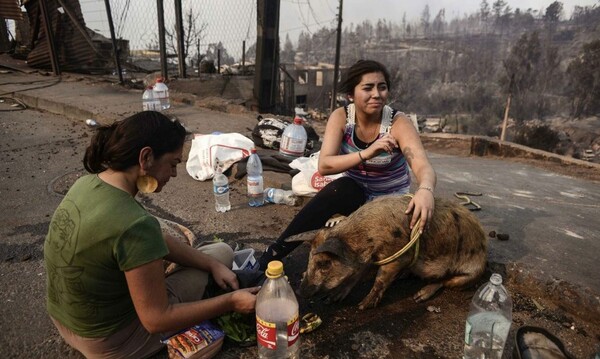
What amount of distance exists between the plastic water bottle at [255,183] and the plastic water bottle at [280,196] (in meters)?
0.09

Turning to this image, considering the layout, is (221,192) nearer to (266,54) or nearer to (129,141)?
(129,141)

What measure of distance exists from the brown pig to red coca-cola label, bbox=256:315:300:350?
692 millimetres

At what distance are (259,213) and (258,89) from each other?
20.6ft

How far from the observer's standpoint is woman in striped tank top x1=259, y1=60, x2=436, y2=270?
10.0 ft

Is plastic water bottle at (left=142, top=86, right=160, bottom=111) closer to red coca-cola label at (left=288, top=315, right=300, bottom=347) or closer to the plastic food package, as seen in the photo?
the plastic food package

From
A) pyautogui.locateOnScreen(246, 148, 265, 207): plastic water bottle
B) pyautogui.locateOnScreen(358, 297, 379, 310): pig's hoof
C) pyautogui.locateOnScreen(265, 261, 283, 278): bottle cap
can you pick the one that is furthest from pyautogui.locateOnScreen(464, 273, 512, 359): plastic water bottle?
pyautogui.locateOnScreen(246, 148, 265, 207): plastic water bottle

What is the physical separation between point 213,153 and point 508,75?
73.6 metres

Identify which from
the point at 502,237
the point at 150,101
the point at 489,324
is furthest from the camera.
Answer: the point at 150,101

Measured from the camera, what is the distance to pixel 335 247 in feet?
8.45

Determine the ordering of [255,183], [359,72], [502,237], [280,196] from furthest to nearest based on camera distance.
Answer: [280,196], [255,183], [502,237], [359,72]

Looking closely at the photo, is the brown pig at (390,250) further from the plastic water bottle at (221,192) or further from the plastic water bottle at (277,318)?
the plastic water bottle at (221,192)

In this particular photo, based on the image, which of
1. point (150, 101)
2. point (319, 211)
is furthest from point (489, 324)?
point (150, 101)

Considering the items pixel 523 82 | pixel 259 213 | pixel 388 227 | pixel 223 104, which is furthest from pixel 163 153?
pixel 523 82

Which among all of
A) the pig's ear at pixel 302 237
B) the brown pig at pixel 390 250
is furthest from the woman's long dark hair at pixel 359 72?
the pig's ear at pixel 302 237
